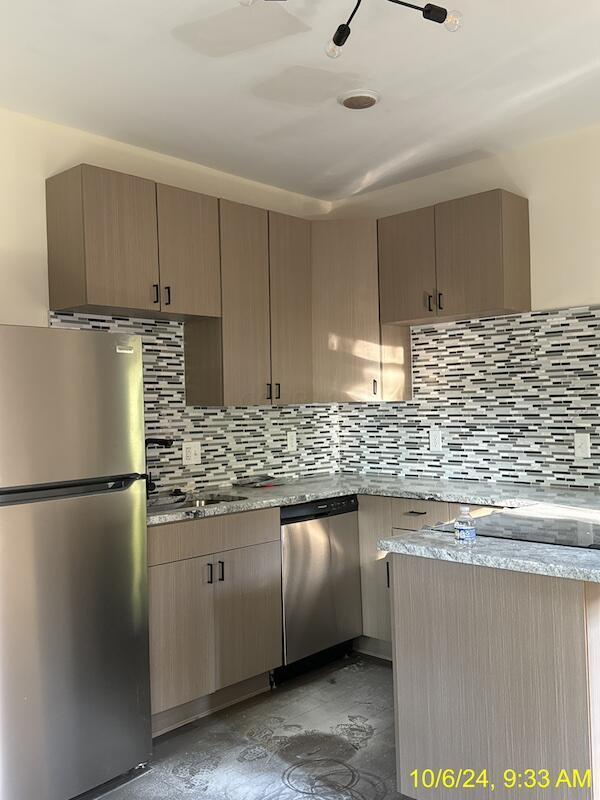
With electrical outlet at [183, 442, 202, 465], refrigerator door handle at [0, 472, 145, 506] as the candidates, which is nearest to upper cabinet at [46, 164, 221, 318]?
electrical outlet at [183, 442, 202, 465]

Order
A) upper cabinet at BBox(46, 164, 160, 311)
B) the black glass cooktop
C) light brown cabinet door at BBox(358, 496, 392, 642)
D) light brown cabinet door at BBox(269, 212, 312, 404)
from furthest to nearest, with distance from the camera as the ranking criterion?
light brown cabinet door at BBox(269, 212, 312, 404), light brown cabinet door at BBox(358, 496, 392, 642), upper cabinet at BBox(46, 164, 160, 311), the black glass cooktop

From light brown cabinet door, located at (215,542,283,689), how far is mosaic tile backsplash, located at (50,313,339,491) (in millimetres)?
621

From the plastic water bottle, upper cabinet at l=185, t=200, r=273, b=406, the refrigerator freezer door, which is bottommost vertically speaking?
the plastic water bottle

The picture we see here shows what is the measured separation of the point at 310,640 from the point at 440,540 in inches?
62.7

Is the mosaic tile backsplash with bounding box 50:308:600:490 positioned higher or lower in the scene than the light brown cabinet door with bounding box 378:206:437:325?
lower

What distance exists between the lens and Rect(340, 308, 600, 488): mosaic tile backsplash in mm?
3465

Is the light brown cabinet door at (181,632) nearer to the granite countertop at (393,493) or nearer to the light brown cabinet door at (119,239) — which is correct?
the granite countertop at (393,493)

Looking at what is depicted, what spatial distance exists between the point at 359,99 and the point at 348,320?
1.33 m

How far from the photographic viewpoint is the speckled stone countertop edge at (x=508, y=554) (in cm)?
181

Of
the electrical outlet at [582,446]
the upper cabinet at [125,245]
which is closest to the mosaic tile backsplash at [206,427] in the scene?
the upper cabinet at [125,245]

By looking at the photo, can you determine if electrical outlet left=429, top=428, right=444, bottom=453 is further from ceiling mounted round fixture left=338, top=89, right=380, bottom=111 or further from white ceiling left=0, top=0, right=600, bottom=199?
ceiling mounted round fixture left=338, top=89, right=380, bottom=111

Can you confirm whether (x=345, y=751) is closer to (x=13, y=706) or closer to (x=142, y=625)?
(x=142, y=625)

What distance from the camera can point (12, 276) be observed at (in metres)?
3.00

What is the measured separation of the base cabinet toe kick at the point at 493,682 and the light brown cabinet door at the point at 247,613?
1078 millimetres
